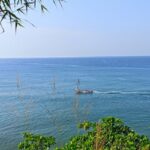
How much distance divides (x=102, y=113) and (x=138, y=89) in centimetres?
2289

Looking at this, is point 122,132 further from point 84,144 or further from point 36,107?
point 36,107

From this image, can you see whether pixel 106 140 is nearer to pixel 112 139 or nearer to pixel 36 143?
pixel 112 139

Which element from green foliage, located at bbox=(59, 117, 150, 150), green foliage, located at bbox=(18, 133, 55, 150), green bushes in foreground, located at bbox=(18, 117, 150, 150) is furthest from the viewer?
green foliage, located at bbox=(18, 133, 55, 150)

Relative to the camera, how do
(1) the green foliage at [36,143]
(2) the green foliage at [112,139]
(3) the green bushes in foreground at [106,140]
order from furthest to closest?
(1) the green foliage at [36,143]
(3) the green bushes in foreground at [106,140]
(2) the green foliage at [112,139]

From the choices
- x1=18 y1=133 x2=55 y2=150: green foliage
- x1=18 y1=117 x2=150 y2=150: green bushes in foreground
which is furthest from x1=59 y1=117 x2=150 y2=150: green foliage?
x1=18 y1=133 x2=55 y2=150: green foliage

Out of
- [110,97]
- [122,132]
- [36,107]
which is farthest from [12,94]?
[122,132]

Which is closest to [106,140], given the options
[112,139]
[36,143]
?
[112,139]

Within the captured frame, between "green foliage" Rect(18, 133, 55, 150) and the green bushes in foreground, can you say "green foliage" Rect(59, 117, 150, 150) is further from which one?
"green foliage" Rect(18, 133, 55, 150)

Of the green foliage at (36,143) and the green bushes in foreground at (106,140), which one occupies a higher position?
the green bushes in foreground at (106,140)

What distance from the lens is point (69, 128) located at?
31031mm

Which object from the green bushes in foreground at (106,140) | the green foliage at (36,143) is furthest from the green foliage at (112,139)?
the green foliage at (36,143)

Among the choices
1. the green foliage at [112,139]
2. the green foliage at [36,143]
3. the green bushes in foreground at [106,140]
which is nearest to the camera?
the green foliage at [112,139]

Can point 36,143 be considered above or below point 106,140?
below

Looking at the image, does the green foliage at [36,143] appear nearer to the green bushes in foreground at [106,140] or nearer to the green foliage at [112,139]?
the green bushes in foreground at [106,140]
